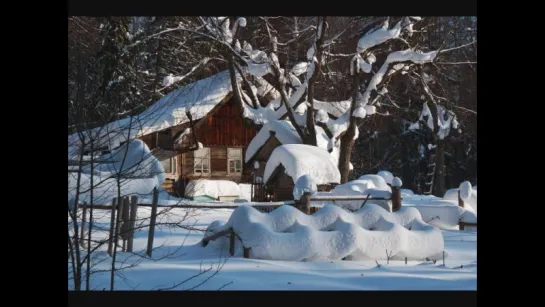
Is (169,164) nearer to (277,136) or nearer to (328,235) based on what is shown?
(277,136)

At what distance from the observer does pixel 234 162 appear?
93.0ft

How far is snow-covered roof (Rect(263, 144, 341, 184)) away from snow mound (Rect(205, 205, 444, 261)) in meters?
6.15

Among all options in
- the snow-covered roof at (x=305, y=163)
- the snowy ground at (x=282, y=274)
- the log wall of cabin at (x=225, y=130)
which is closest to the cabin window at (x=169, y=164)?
the log wall of cabin at (x=225, y=130)

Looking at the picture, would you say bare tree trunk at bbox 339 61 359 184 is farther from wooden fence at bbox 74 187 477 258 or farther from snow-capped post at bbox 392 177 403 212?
snow-capped post at bbox 392 177 403 212

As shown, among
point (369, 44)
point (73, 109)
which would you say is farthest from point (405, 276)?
point (369, 44)

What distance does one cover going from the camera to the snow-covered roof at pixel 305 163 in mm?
18297

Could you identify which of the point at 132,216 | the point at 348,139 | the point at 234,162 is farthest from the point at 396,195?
the point at 234,162

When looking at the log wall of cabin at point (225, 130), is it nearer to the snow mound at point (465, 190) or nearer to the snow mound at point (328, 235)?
the snow mound at point (465, 190)

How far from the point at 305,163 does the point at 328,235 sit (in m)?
7.25

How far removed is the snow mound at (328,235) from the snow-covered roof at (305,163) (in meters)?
6.15
